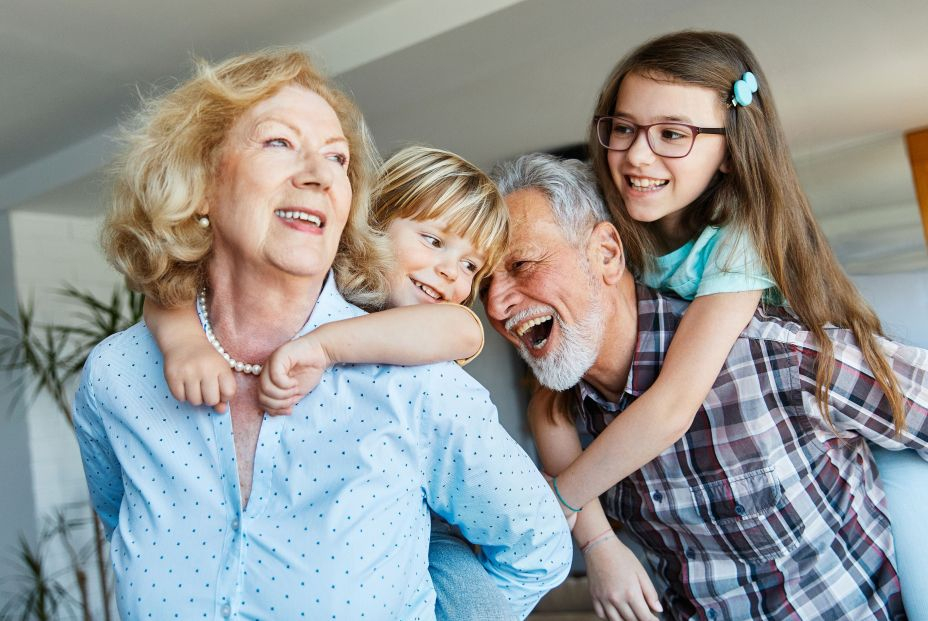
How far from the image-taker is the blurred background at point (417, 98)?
344cm

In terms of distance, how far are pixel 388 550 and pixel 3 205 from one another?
5.21m

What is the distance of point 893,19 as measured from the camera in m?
3.92

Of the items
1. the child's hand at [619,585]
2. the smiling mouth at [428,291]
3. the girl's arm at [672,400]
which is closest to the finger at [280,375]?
the smiling mouth at [428,291]

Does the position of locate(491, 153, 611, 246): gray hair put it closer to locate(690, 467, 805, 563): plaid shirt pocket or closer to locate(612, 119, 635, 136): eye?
locate(612, 119, 635, 136): eye

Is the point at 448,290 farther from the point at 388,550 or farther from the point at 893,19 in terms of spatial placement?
the point at 893,19

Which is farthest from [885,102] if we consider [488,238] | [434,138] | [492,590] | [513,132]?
[492,590]

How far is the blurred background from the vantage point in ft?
11.3

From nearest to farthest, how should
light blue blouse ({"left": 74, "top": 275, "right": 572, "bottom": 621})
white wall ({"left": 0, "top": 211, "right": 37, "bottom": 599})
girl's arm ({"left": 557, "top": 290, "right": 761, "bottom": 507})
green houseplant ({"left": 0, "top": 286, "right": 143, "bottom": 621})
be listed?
light blue blouse ({"left": 74, "top": 275, "right": 572, "bottom": 621}) → girl's arm ({"left": 557, "top": 290, "right": 761, "bottom": 507}) → green houseplant ({"left": 0, "top": 286, "right": 143, "bottom": 621}) → white wall ({"left": 0, "top": 211, "right": 37, "bottom": 599})

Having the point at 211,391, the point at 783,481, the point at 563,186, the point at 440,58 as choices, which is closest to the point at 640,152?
the point at 563,186

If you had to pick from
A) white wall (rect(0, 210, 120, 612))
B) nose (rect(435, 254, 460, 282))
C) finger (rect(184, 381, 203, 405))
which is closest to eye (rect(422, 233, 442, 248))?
nose (rect(435, 254, 460, 282))

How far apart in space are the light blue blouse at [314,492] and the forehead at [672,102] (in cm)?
87

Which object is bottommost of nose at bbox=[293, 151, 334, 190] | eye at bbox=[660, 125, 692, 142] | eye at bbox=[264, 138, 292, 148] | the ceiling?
nose at bbox=[293, 151, 334, 190]

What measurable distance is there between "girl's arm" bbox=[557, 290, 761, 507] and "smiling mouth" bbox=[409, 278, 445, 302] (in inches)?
19.5

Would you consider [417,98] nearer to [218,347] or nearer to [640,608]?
[640,608]
